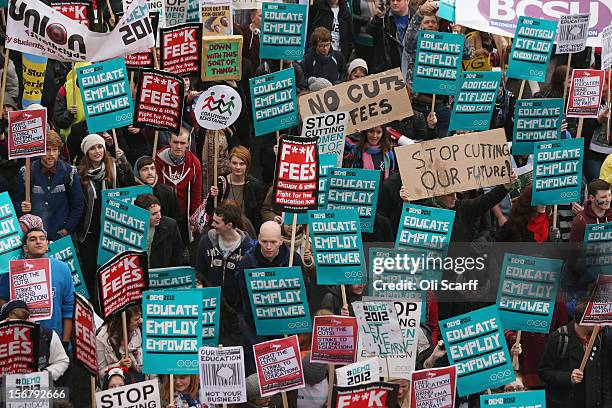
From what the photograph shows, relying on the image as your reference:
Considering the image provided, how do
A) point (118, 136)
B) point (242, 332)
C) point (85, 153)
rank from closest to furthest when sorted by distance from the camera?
1. point (242, 332)
2. point (85, 153)
3. point (118, 136)

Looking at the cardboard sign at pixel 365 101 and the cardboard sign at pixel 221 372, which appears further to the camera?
the cardboard sign at pixel 365 101

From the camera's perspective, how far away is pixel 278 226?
15.1 metres

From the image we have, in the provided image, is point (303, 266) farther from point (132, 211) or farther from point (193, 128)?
point (193, 128)

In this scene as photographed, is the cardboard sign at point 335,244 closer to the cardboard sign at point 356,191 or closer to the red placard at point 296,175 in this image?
the red placard at point 296,175

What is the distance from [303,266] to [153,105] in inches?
93.5

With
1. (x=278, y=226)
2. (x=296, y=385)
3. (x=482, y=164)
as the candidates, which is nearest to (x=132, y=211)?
(x=278, y=226)

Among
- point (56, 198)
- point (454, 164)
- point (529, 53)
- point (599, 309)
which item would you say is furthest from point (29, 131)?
point (529, 53)

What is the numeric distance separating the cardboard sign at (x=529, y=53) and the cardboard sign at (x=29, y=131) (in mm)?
4980

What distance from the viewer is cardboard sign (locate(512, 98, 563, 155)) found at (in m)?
17.4

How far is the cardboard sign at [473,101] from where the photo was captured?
57.9 feet

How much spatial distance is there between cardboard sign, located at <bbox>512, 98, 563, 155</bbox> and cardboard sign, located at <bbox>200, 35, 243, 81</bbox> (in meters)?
2.79

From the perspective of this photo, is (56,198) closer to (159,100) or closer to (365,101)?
(159,100)

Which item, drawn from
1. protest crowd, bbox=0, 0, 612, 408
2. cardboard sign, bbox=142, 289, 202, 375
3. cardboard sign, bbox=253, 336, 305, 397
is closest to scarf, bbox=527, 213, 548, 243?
protest crowd, bbox=0, 0, 612, 408

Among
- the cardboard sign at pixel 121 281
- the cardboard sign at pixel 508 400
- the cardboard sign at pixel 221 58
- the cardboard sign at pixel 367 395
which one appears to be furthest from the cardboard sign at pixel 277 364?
the cardboard sign at pixel 221 58
